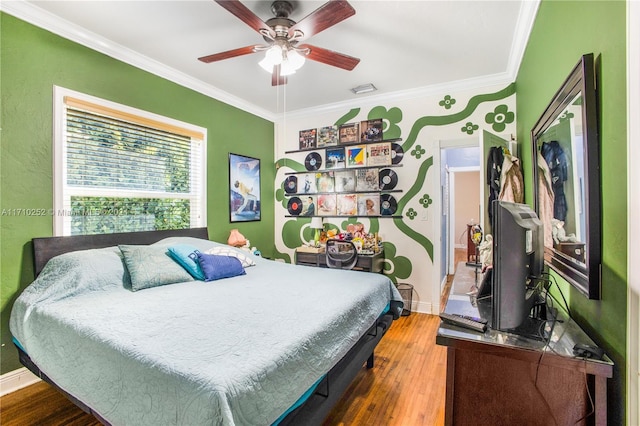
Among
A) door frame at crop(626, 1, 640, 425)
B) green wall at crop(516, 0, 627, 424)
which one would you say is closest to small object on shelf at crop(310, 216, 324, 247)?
green wall at crop(516, 0, 627, 424)

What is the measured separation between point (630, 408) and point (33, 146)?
3.48 m

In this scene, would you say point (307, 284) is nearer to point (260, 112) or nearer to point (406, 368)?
point (406, 368)

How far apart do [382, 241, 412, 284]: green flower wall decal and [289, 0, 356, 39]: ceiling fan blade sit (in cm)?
277

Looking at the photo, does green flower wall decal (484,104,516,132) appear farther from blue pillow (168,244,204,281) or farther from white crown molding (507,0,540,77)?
blue pillow (168,244,204,281)

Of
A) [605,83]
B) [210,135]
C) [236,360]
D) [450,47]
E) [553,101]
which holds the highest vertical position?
[450,47]

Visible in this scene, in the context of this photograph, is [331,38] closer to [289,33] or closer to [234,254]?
[289,33]

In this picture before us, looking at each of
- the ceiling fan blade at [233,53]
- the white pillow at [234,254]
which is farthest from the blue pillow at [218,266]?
the ceiling fan blade at [233,53]

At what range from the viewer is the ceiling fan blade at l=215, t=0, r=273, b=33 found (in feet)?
5.58

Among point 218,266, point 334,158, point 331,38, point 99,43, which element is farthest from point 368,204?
point 99,43

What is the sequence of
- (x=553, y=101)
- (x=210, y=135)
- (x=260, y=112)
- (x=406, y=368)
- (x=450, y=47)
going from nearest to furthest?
(x=553, y=101), (x=406, y=368), (x=450, y=47), (x=210, y=135), (x=260, y=112)

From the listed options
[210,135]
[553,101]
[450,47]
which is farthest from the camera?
[210,135]

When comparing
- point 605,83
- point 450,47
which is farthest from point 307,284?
point 450,47

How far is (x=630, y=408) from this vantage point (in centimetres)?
86

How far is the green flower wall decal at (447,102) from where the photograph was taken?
366 centimetres
